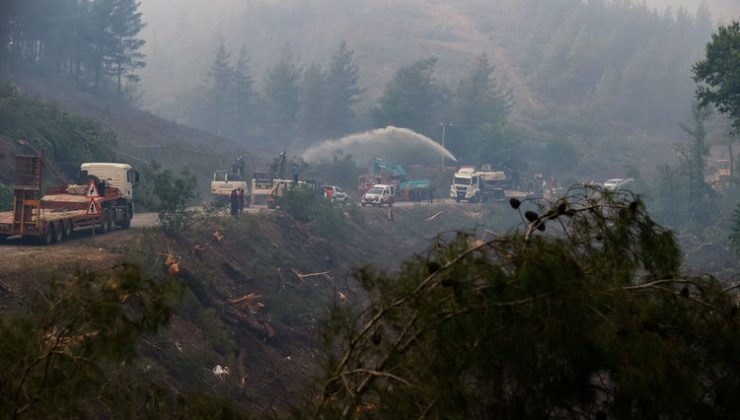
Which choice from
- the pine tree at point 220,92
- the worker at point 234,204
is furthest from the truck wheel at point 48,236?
the pine tree at point 220,92

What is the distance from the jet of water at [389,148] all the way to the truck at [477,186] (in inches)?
726

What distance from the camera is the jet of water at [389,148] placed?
94.3 meters

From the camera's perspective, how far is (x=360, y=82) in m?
160

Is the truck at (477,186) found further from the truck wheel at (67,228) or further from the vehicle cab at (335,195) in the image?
the truck wheel at (67,228)

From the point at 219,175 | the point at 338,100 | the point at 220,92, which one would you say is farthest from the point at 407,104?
the point at 219,175

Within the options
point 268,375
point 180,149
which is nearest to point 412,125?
point 180,149

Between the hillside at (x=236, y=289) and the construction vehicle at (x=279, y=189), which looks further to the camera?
the construction vehicle at (x=279, y=189)

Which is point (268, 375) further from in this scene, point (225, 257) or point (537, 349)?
point (537, 349)

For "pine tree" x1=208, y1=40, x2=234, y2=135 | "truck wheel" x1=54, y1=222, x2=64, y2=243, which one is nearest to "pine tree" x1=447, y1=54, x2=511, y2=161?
"pine tree" x1=208, y1=40, x2=234, y2=135

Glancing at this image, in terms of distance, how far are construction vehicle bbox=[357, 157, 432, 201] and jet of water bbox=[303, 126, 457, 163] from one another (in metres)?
16.9

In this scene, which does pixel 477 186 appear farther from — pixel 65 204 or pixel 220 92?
pixel 220 92

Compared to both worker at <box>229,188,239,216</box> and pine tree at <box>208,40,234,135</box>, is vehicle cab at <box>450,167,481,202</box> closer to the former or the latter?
worker at <box>229,188,239,216</box>

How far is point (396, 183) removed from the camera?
70.2 metres

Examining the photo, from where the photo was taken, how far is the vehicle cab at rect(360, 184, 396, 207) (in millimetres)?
63062
